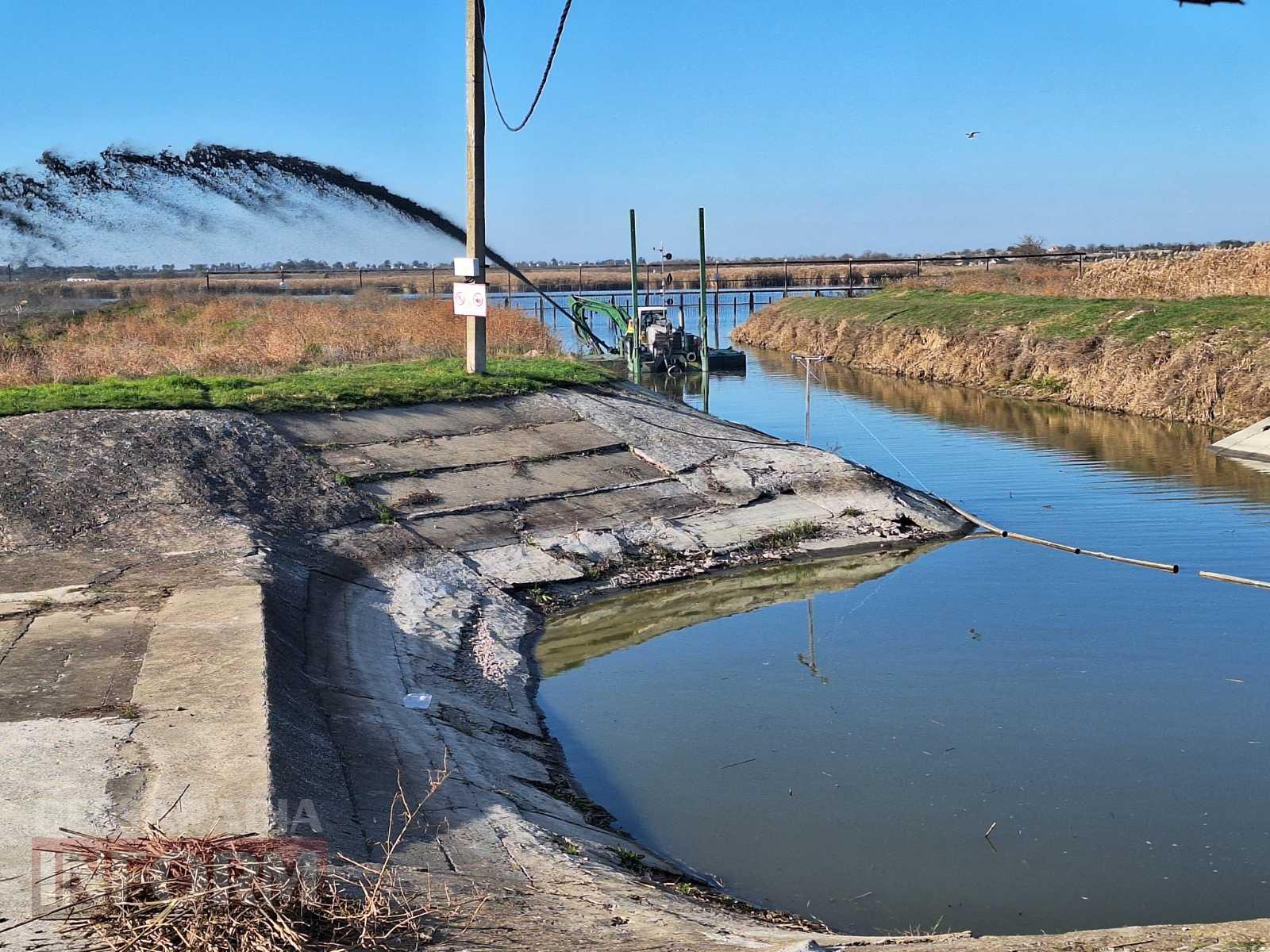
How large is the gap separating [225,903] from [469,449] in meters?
11.1

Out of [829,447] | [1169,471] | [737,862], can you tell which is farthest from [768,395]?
[737,862]

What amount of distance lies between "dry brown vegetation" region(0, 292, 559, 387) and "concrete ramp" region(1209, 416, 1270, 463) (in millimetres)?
12760

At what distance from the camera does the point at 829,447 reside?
22.7 meters

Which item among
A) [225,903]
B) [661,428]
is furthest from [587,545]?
[225,903]

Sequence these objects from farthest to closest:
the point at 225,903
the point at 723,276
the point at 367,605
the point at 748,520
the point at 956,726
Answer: the point at 723,276 → the point at 748,520 → the point at 367,605 → the point at 956,726 → the point at 225,903

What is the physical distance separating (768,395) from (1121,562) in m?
Answer: 19.1

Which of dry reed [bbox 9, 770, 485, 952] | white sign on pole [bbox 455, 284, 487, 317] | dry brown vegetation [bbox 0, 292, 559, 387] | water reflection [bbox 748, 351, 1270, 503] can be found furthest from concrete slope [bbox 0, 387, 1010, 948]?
water reflection [bbox 748, 351, 1270, 503]

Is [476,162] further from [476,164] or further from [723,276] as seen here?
[723,276]

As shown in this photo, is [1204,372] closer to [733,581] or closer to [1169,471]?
[1169,471]

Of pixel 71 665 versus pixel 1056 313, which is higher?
pixel 1056 313

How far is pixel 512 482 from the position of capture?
14547 mm

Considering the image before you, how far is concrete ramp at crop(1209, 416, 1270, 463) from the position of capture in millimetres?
21047

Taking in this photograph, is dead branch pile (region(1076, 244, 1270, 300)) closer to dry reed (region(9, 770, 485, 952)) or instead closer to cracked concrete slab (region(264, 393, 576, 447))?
cracked concrete slab (region(264, 393, 576, 447))

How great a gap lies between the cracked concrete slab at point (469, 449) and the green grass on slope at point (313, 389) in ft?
3.65
